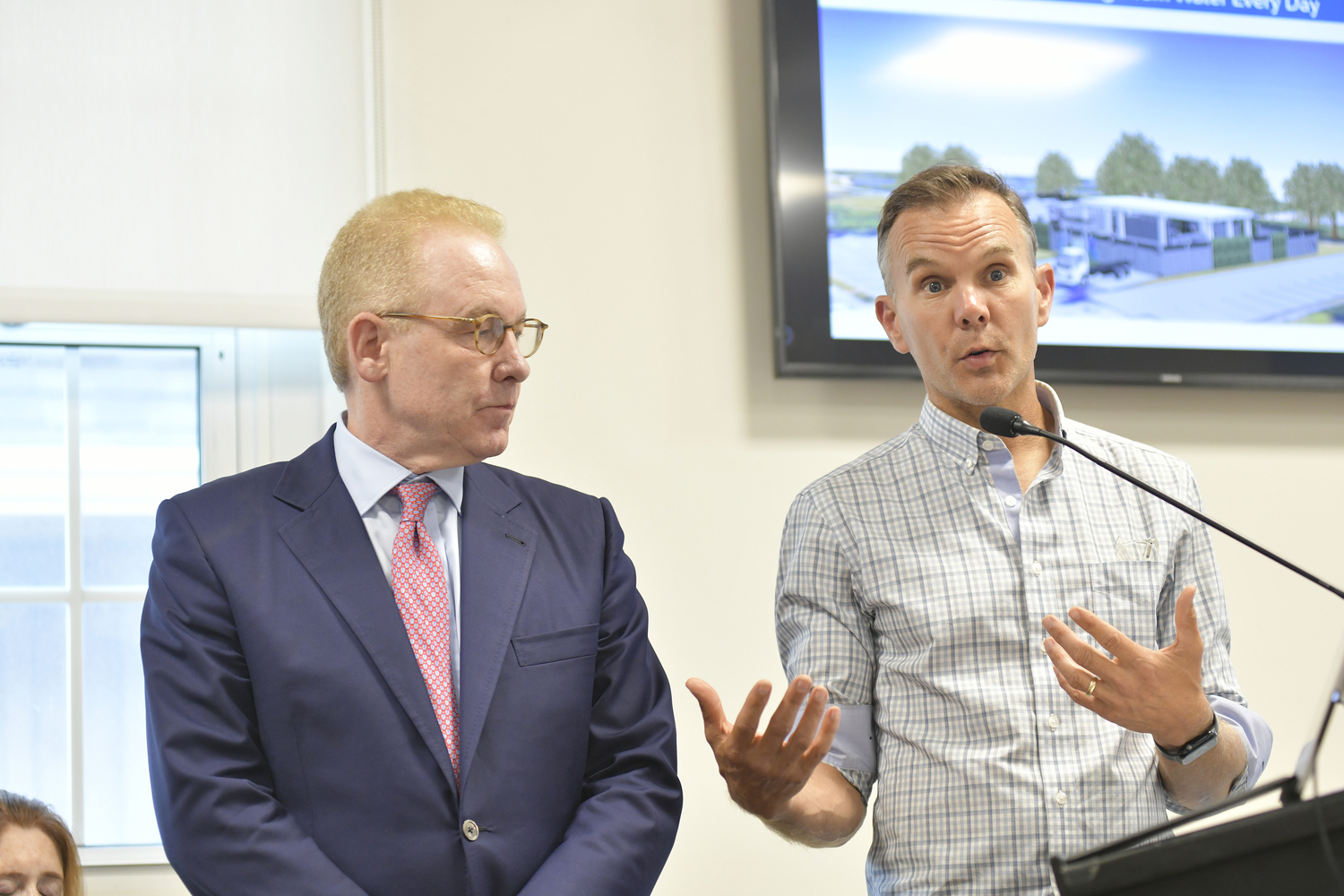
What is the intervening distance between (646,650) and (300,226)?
3.53 ft

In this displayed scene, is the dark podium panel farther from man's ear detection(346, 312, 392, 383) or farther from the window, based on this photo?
the window

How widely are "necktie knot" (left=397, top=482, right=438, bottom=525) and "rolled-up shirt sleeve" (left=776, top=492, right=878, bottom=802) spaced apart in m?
0.54

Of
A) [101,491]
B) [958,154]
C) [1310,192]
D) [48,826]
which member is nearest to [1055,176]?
[958,154]

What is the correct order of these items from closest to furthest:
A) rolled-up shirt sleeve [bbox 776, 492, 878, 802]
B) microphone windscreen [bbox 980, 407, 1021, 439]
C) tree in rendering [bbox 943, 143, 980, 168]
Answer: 1. microphone windscreen [bbox 980, 407, 1021, 439]
2. rolled-up shirt sleeve [bbox 776, 492, 878, 802]
3. tree in rendering [bbox 943, 143, 980, 168]

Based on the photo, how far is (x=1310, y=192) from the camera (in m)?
2.70

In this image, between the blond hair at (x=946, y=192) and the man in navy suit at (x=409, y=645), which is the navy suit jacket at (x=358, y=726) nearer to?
the man in navy suit at (x=409, y=645)

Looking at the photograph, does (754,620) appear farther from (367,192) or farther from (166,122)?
(166,122)

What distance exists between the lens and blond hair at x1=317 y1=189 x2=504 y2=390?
5.17 ft

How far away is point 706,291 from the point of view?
236 centimetres

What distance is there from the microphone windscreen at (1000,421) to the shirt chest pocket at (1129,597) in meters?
0.34

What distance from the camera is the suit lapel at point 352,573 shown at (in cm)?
141

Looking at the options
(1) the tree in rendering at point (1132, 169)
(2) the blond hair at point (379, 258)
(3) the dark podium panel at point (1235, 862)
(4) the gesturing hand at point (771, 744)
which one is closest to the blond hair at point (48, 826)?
(2) the blond hair at point (379, 258)

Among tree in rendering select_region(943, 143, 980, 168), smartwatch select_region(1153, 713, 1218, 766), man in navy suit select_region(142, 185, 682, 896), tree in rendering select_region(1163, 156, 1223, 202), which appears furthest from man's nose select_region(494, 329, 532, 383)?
tree in rendering select_region(1163, 156, 1223, 202)

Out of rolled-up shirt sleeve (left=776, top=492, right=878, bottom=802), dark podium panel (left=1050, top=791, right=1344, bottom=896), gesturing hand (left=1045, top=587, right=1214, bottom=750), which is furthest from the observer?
rolled-up shirt sleeve (left=776, top=492, right=878, bottom=802)
